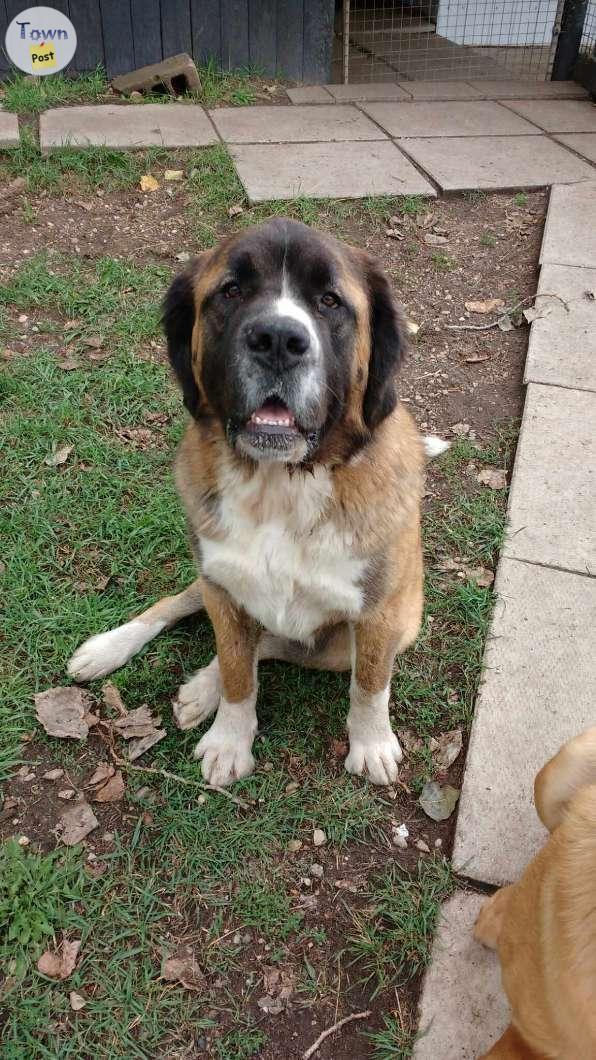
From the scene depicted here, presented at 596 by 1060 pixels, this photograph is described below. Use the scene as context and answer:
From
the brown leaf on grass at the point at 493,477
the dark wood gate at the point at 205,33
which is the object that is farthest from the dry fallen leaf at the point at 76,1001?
the dark wood gate at the point at 205,33

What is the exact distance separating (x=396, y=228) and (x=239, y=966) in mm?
4402

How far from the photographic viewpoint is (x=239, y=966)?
2.10 metres

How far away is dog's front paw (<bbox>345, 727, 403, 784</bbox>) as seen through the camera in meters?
2.51

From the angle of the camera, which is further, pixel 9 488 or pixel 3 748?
pixel 9 488

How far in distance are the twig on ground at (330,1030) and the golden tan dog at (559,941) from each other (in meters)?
0.38

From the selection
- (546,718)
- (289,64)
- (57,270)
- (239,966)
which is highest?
(289,64)

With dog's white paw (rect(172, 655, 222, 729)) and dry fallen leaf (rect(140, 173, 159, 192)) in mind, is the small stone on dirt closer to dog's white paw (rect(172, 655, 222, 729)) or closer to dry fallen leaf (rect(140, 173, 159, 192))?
dog's white paw (rect(172, 655, 222, 729))

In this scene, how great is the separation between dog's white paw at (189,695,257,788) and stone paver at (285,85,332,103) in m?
6.19

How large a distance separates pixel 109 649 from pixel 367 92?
639 cm

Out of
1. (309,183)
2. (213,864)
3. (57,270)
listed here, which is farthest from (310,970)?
(309,183)

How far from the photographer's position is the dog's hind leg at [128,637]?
275cm

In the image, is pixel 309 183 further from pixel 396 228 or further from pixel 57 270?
pixel 57 270

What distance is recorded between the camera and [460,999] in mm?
1980

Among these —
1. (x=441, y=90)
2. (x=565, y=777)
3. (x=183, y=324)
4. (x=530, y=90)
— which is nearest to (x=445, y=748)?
(x=565, y=777)
